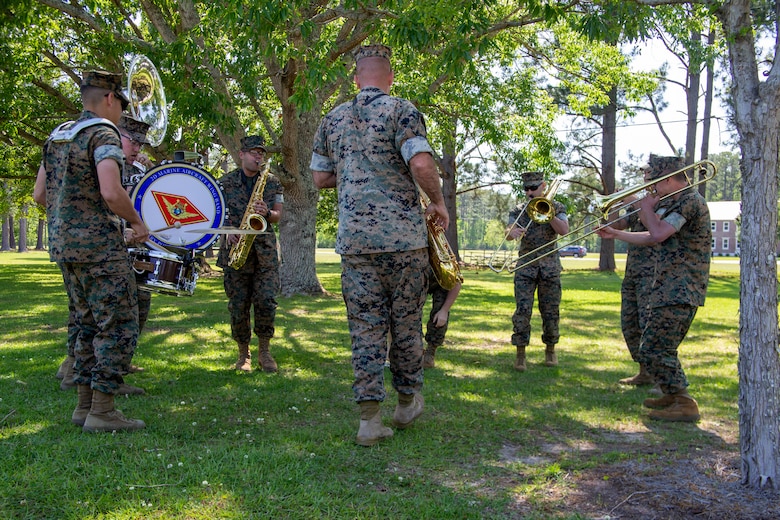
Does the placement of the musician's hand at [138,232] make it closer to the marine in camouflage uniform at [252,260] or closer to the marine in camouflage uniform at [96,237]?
the marine in camouflage uniform at [96,237]

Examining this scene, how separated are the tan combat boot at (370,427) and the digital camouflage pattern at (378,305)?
0.06 m

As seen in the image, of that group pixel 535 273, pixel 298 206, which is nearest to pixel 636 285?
pixel 535 273

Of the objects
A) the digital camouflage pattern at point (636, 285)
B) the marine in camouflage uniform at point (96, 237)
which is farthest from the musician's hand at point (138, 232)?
the digital camouflage pattern at point (636, 285)

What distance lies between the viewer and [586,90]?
17.1 meters

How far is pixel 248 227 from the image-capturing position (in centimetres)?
609

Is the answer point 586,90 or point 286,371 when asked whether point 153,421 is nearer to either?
point 286,371

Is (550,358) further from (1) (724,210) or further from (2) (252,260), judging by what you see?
(1) (724,210)

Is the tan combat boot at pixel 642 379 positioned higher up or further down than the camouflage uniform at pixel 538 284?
further down

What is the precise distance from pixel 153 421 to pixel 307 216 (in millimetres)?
10034

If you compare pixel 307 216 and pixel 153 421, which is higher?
pixel 307 216

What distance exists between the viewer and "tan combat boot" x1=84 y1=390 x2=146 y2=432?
4.36 metres

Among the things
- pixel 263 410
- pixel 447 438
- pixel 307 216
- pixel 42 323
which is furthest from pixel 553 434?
pixel 307 216

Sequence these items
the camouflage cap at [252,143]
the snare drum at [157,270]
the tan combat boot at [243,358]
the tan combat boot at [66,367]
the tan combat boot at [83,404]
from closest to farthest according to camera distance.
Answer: the tan combat boot at [83,404]
the snare drum at [157,270]
the tan combat boot at [66,367]
the camouflage cap at [252,143]
the tan combat boot at [243,358]

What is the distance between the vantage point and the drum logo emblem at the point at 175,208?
550cm
